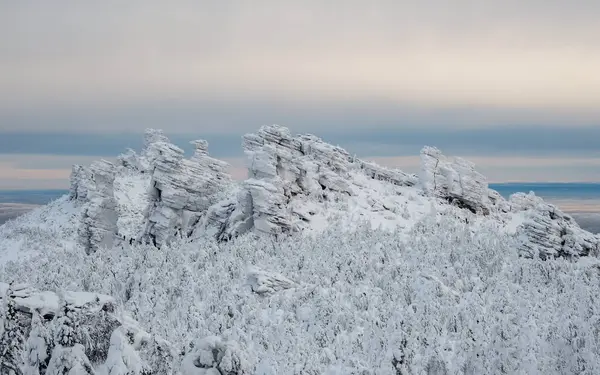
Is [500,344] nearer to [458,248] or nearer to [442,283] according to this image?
[442,283]

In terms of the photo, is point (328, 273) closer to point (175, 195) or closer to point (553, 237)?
point (553, 237)

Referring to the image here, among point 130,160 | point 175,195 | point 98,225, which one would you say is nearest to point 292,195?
point 175,195

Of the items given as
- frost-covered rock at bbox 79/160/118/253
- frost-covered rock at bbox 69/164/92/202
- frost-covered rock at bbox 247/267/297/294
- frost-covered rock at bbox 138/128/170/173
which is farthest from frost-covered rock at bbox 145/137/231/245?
frost-covered rock at bbox 138/128/170/173

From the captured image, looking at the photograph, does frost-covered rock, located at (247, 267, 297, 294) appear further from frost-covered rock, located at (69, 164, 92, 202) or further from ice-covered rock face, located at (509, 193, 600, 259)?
frost-covered rock, located at (69, 164, 92, 202)

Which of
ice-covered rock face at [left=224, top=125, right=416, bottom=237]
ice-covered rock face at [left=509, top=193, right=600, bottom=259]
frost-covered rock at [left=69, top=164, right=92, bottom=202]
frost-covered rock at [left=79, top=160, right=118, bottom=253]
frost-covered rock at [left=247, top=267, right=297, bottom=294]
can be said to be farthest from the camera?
frost-covered rock at [left=69, top=164, right=92, bottom=202]

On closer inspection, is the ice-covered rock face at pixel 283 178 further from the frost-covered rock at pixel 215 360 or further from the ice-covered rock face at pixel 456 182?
the frost-covered rock at pixel 215 360

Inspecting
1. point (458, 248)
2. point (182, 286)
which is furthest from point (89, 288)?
point (458, 248)

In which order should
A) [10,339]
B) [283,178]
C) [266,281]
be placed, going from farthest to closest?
[283,178], [266,281], [10,339]
